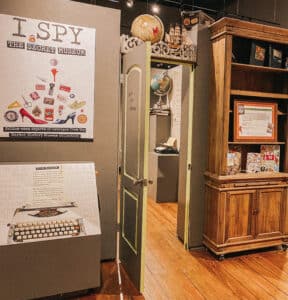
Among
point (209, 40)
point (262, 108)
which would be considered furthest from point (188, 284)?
point (209, 40)

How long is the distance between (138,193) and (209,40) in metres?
1.87

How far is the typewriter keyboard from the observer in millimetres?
2049

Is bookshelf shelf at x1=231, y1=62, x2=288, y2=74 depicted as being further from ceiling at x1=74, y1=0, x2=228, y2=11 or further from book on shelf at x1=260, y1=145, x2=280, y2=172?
ceiling at x1=74, y1=0, x2=228, y2=11

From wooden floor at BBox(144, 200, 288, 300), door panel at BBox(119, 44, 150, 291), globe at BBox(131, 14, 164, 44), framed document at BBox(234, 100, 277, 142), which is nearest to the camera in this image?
door panel at BBox(119, 44, 150, 291)

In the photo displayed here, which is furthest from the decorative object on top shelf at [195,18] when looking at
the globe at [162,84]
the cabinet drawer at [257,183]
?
the globe at [162,84]

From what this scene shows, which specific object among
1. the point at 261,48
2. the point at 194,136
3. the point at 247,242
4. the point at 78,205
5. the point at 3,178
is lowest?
the point at 247,242

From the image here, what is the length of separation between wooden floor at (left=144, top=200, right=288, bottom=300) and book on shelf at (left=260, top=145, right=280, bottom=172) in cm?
96

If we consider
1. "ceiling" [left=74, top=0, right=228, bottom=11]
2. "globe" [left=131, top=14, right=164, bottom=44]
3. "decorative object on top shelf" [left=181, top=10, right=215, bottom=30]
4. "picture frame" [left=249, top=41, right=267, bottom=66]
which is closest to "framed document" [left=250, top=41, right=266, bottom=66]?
"picture frame" [left=249, top=41, right=267, bottom=66]

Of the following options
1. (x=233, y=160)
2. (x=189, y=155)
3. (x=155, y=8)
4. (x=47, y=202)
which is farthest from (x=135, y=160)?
(x=155, y=8)

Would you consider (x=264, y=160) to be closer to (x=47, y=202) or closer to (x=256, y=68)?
(x=256, y=68)

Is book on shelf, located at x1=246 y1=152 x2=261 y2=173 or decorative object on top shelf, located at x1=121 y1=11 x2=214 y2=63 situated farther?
book on shelf, located at x1=246 y1=152 x2=261 y2=173

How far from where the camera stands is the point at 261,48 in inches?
124

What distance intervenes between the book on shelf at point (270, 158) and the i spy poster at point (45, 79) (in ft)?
6.68

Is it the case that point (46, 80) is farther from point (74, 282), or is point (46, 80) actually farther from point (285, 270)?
point (285, 270)
